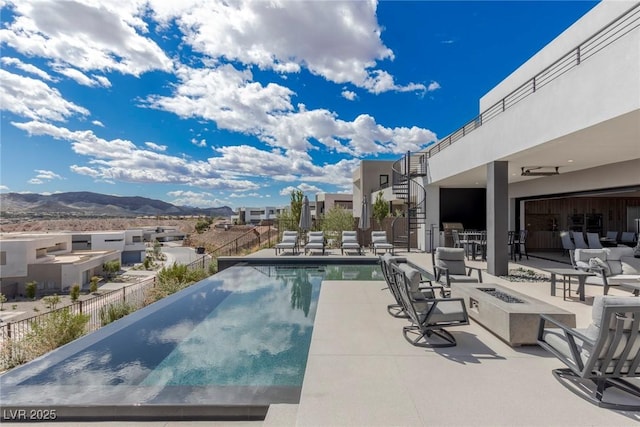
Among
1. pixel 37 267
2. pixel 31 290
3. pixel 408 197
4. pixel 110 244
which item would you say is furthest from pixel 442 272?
pixel 110 244

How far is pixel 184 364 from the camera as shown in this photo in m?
3.58

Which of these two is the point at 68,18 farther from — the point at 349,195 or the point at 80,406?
the point at 349,195

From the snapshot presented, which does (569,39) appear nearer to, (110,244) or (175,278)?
(175,278)

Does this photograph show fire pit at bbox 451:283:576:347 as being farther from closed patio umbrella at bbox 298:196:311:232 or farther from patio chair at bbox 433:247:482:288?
closed patio umbrella at bbox 298:196:311:232

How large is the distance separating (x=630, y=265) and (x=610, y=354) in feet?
18.6

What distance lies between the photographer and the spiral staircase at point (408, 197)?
534 inches

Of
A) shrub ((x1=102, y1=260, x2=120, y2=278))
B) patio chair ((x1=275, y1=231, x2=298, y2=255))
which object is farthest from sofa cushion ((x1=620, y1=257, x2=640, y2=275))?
shrub ((x1=102, y1=260, x2=120, y2=278))

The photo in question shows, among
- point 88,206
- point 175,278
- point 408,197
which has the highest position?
point 88,206

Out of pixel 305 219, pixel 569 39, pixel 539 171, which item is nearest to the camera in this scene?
pixel 569 39

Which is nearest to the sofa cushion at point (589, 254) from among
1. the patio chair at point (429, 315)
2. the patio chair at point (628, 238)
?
the patio chair at point (429, 315)

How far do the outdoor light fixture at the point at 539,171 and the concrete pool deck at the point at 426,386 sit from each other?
7117 mm

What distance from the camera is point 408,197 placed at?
13.4m

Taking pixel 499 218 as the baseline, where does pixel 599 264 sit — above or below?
below

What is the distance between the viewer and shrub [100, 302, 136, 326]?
287 inches
